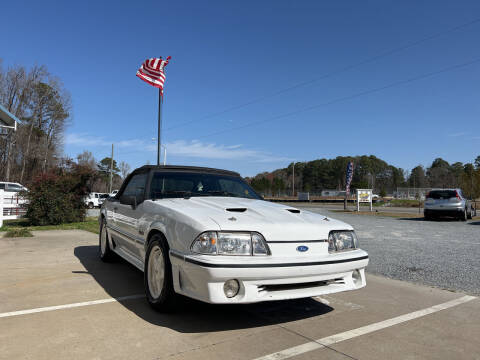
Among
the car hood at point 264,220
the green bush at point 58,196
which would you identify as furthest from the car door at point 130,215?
the green bush at point 58,196

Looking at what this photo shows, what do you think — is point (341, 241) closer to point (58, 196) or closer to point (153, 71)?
point (58, 196)

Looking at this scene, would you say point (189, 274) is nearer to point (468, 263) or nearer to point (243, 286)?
point (243, 286)

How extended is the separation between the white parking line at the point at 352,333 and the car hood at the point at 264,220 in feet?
2.67

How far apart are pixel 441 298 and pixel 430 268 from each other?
5.70ft

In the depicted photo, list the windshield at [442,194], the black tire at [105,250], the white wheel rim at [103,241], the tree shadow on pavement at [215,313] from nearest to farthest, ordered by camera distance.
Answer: the tree shadow on pavement at [215,313]
the black tire at [105,250]
the white wheel rim at [103,241]
the windshield at [442,194]

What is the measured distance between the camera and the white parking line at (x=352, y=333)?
2.51 meters

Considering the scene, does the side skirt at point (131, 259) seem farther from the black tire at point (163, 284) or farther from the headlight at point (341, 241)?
the headlight at point (341, 241)

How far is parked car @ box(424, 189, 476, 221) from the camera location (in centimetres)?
1559

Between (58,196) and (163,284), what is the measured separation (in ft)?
33.3

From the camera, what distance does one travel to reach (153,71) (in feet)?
52.0

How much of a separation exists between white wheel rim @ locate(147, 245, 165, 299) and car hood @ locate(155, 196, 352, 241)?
1.58ft

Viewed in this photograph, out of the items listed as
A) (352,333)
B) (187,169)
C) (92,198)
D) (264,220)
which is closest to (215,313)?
(264,220)

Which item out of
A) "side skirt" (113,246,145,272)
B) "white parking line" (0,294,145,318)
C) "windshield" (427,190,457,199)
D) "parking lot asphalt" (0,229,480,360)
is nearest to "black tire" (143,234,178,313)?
"parking lot asphalt" (0,229,480,360)

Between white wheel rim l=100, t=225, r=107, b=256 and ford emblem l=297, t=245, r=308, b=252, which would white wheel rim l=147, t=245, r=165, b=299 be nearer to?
ford emblem l=297, t=245, r=308, b=252
